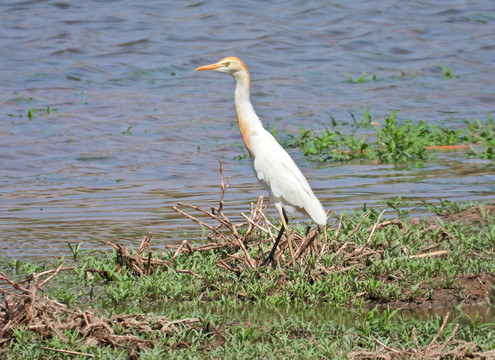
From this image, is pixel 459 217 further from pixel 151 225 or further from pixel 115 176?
pixel 115 176

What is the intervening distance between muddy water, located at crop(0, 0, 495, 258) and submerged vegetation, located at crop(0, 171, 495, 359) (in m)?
0.95

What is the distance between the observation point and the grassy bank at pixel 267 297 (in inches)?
155

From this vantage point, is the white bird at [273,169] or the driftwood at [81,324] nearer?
the driftwood at [81,324]

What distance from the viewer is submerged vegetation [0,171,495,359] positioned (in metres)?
3.93

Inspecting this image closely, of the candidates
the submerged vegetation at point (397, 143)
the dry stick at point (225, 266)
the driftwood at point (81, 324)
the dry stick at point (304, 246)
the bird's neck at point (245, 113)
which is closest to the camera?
the driftwood at point (81, 324)

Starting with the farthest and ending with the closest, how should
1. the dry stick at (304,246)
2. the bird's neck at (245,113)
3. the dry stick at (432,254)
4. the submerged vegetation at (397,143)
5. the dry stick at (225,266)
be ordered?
1. the submerged vegetation at (397,143)
2. the bird's neck at (245,113)
3. the dry stick at (432,254)
4. the dry stick at (304,246)
5. the dry stick at (225,266)

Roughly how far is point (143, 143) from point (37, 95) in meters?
3.24

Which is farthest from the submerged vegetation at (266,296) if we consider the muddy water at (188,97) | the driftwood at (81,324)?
the muddy water at (188,97)

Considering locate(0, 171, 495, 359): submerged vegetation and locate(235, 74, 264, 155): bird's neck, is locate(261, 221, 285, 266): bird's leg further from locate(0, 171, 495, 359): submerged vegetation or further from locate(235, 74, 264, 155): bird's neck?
locate(235, 74, 264, 155): bird's neck

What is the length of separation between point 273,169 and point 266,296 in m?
0.93

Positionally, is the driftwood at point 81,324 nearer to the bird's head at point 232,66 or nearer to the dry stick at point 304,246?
the dry stick at point 304,246

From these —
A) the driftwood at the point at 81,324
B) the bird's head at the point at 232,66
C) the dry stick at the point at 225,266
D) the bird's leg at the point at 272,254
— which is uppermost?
the bird's head at the point at 232,66

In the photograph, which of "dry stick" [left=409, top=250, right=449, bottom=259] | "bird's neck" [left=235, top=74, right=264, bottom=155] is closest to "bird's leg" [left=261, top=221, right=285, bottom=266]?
"bird's neck" [left=235, top=74, right=264, bottom=155]

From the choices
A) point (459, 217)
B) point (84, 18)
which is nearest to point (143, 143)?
point (459, 217)
